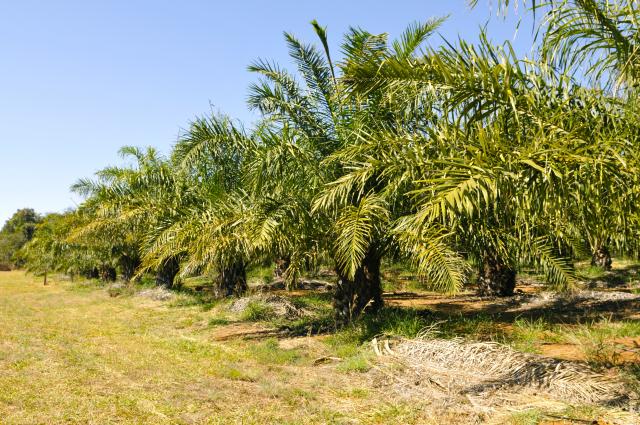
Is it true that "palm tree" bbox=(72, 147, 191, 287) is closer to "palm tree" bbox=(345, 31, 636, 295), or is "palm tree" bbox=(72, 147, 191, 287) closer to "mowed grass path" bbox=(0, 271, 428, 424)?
"mowed grass path" bbox=(0, 271, 428, 424)

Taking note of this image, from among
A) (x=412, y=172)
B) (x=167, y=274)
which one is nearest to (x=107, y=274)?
(x=167, y=274)

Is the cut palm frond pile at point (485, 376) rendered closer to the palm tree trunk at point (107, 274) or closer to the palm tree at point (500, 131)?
the palm tree at point (500, 131)

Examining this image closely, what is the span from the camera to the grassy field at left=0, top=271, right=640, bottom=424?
192 inches

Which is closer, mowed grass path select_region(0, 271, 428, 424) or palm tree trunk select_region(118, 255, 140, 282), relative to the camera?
mowed grass path select_region(0, 271, 428, 424)

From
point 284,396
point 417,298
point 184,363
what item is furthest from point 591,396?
point 417,298

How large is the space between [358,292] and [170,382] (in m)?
4.25

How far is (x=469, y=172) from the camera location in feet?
13.1

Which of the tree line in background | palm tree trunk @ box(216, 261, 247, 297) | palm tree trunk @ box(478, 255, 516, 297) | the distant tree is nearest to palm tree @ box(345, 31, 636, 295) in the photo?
the tree line in background

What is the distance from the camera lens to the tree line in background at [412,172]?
4.17m

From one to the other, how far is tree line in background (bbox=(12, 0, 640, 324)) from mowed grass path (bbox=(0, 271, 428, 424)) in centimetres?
152

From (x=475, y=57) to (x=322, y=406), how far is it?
3.62m

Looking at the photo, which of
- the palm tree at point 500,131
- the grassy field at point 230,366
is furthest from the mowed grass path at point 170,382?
the palm tree at point 500,131

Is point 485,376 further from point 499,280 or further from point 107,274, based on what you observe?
point 107,274

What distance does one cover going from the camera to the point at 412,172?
20.4 feet
